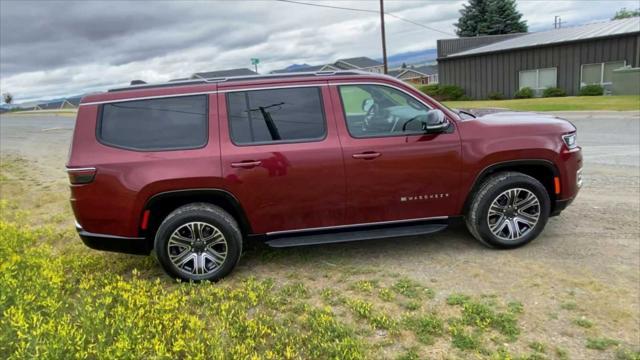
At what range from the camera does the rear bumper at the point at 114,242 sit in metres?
4.32

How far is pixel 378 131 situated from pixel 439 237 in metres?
1.54

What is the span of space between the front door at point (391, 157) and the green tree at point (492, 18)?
46.6 metres

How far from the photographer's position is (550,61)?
2916 cm

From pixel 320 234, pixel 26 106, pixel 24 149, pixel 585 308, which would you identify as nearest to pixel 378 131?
pixel 320 234

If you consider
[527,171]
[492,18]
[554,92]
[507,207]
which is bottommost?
[554,92]

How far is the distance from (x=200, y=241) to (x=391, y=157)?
1937mm

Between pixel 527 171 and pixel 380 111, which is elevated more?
pixel 380 111

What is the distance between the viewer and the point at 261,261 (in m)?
4.90

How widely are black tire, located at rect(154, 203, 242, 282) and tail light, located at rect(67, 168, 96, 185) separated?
0.74 meters

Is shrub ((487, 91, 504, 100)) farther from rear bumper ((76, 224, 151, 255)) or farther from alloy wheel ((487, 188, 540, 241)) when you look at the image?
rear bumper ((76, 224, 151, 255))

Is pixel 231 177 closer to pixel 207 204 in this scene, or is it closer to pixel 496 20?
pixel 207 204

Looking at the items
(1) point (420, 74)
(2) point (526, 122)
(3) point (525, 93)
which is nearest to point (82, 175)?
(2) point (526, 122)

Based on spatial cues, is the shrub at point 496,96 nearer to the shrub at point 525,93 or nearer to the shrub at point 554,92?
the shrub at point 525,93

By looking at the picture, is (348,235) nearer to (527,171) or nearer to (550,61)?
(527,171)
